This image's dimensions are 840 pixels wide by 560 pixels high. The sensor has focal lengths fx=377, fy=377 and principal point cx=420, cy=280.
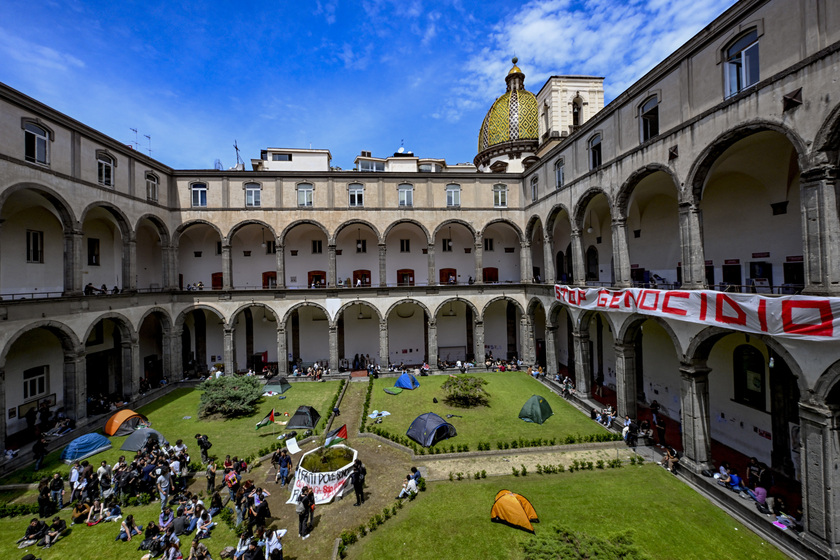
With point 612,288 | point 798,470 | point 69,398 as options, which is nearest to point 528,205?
point 612,288

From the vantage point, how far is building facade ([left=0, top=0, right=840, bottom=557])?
12.1m

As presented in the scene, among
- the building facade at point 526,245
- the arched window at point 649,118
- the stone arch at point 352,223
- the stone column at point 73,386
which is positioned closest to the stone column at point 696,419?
the building facade at point 526,245

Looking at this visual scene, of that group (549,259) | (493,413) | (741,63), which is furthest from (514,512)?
(549,259)

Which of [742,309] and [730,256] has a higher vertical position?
[730,256]

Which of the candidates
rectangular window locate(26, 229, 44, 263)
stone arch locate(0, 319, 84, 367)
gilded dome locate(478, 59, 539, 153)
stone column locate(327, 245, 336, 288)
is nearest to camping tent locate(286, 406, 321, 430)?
stone column locate(327, 245, 336, 288)

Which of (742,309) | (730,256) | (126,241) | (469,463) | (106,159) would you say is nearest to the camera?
(742,309)

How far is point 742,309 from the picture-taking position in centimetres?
1279

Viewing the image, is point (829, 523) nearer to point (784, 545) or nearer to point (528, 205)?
point (784, 545)

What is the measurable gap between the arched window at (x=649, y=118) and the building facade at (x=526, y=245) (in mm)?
96

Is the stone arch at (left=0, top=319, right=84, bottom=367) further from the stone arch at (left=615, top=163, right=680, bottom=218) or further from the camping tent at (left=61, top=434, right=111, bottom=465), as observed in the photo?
the stone arch at (left=615, top=163, right=680, bottom=218)

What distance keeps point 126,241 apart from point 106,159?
5.28 m

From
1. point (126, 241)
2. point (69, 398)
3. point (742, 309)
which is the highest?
point (126, 241)

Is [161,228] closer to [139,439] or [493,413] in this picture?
[139,439]

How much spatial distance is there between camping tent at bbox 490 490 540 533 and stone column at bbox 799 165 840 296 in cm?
1104
